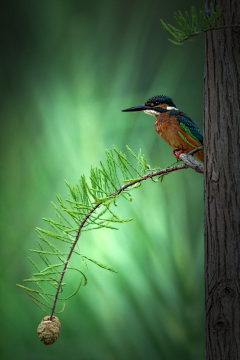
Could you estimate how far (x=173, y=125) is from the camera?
64 cm

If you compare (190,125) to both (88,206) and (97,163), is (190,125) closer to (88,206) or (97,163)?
(88,206)

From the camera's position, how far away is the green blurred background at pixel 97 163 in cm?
104

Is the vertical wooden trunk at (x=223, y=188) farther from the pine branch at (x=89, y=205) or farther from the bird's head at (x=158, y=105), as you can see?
the bird's head at (x=158, y=105)

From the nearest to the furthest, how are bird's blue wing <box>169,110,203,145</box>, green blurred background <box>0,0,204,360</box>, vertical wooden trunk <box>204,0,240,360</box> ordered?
vertical wooden trunk <box>204,0,240,360</box>
bird's blue wing <box>169,110,203,145</box>
green blurred background <box>0,0,204,360</box>

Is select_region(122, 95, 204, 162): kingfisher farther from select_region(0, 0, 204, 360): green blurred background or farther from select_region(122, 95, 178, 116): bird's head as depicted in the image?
select_region(0, 0, 204, 360): green blurred background

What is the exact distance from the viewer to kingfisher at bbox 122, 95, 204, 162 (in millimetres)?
631

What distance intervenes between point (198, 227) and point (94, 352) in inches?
20.7

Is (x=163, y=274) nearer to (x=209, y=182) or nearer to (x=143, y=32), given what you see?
(x=209, y=182)

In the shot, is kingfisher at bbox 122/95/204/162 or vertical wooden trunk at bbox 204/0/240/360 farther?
kingfisher at bbox 122/95/204/162

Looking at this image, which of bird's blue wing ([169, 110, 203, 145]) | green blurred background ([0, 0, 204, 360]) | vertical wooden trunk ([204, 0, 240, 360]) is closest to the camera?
vertical wooden trunk ([204, 0, 240, 360])

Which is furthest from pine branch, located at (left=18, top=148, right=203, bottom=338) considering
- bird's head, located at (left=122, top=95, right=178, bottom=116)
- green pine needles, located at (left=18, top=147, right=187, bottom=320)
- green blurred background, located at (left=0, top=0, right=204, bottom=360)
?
green blurred background, located at (left=0, top=0, right=204, bottom=360)

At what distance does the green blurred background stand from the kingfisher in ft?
1.36

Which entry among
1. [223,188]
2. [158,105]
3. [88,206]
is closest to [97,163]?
[158,105]

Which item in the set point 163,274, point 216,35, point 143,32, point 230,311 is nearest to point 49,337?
point 230,311
